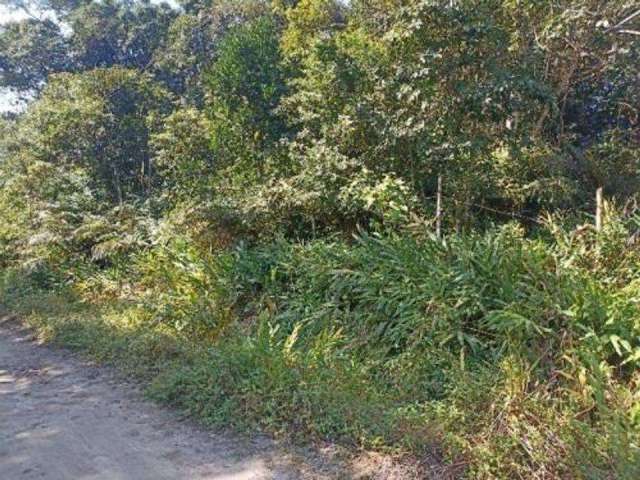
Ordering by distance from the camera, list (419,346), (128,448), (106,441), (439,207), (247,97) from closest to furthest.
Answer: (128,448), (106,441), (419,346), (439,207), (247,97)

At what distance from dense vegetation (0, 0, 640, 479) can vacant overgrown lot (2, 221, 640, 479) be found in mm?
23

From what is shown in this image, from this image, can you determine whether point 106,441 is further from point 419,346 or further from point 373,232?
point 373,232

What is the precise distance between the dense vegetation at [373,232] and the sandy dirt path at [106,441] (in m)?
0.30

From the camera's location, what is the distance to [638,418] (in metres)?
3.44

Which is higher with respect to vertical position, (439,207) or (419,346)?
(439,207)

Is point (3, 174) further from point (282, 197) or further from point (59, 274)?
point (282, 197)

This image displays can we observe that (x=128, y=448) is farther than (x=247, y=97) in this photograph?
No

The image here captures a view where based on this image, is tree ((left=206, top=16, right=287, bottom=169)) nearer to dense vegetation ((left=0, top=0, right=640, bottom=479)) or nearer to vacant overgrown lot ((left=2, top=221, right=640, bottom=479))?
dense vegetation ((left=0, top=0, right=640, bottom=479))

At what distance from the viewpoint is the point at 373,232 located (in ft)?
23.8

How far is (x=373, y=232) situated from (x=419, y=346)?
2.55 m

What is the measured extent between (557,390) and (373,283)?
2304 mm

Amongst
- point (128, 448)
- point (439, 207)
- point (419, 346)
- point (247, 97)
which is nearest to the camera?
point (128, 448)

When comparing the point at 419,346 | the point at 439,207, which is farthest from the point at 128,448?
the point at 439,207

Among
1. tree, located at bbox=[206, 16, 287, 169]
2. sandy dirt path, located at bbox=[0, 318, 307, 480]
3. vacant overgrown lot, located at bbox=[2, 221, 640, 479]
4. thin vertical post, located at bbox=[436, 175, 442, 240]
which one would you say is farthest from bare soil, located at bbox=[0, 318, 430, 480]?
tree, located at bbox=[206, 16, 287, 169]
